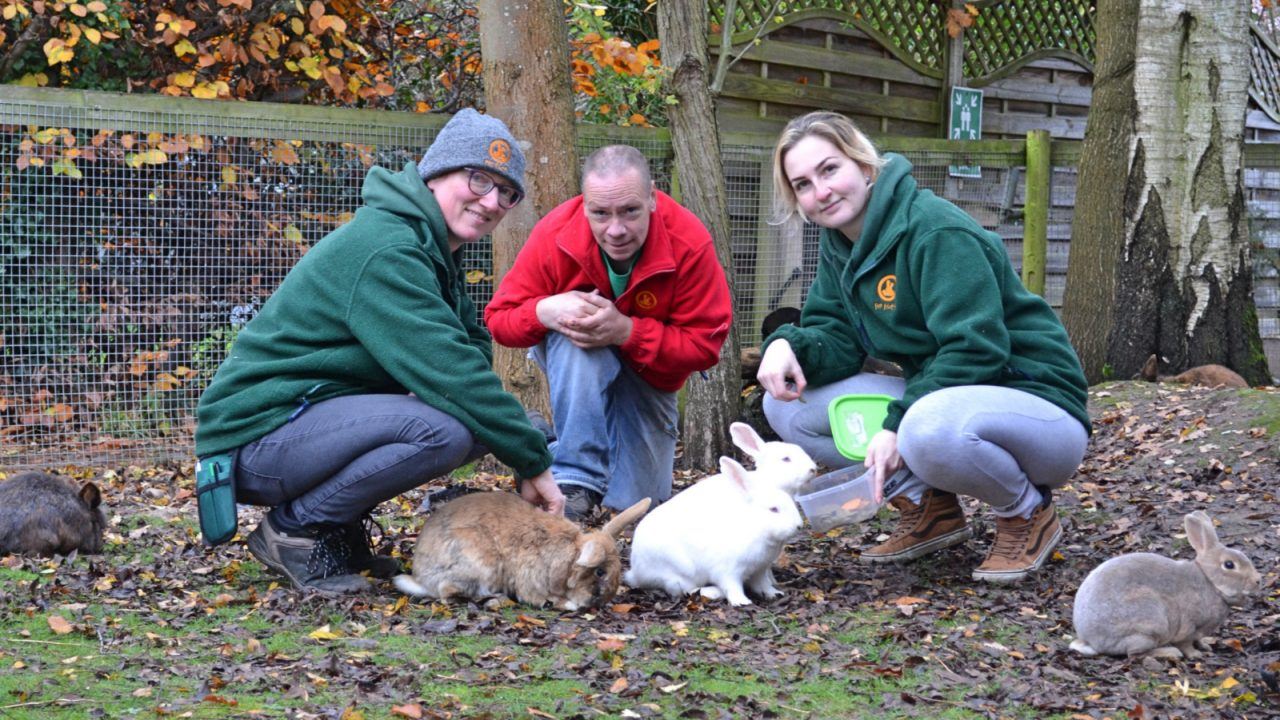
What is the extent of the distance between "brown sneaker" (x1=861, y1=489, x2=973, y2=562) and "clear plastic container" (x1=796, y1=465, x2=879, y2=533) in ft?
0.68

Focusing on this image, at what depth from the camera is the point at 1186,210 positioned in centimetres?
743

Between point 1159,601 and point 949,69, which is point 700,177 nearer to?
point 1159,601

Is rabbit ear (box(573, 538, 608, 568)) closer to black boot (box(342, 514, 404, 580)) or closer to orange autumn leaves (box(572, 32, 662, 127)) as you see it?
black boot (box(342, 514, 404, 580))

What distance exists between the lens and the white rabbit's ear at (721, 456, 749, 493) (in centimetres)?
403

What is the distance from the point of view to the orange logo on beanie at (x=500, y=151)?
402 cm

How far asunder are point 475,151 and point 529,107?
7.44 ft

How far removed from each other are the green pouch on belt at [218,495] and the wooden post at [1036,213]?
19.1ft

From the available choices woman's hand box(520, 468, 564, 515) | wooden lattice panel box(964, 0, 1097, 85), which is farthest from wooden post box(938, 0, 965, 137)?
woman's hand box(520, 468, 564, 515)

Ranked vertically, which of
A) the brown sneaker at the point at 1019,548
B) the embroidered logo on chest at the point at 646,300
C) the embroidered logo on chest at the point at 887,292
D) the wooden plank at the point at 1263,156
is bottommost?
the brown sneaker at the point at 1019,548

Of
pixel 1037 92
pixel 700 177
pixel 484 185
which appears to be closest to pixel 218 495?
pixel 484 185

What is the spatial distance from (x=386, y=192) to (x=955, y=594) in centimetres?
225

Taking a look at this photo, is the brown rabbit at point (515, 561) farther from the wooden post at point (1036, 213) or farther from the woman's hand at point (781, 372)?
the wooden post at point (1036, 213)

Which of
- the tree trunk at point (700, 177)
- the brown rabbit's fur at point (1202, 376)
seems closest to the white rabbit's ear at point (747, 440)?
the tree trunk at point (700, 177)

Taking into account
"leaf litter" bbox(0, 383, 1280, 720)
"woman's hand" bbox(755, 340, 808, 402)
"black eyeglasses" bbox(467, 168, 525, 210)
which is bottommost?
"leaf litter" bbox(0, 383, 1280, 720)
